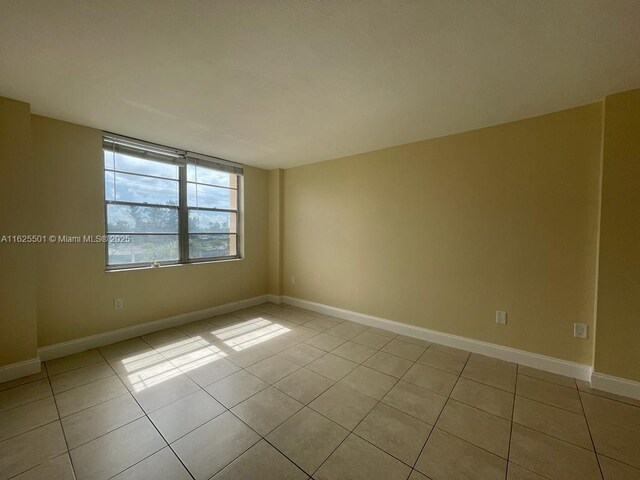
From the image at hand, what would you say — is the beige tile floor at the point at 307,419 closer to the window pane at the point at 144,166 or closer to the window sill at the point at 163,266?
the window sill at the point at 163,266

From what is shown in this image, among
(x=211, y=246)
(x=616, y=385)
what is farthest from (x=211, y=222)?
(x=616, y=385)

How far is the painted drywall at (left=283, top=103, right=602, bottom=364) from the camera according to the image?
2.35 meters

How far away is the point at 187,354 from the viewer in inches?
108

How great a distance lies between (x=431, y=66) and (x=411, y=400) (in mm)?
2505

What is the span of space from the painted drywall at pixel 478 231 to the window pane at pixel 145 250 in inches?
89.2

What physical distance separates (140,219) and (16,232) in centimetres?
109

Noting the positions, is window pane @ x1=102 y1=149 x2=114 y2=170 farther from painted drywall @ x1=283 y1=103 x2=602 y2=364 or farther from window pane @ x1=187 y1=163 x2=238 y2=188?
painted drywall @ x1=283 y1=103 x2=602 y2=364

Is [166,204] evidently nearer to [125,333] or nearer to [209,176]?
[209,176]

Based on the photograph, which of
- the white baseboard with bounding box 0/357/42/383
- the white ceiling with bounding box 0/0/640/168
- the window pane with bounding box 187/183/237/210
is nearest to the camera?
the white ceiling with bounding box 0/0/640/168

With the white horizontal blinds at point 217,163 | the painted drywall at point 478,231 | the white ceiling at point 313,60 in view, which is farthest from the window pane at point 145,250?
the painted drywall at point 478,231

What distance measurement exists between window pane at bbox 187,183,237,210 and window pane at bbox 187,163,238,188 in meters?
0.09

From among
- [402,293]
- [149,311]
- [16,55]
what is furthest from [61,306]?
[402,293]

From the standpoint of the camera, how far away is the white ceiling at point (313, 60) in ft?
4.40

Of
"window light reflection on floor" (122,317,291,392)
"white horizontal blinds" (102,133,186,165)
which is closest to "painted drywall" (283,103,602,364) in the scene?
"window light reflection on floor" (122,317,291,392)
